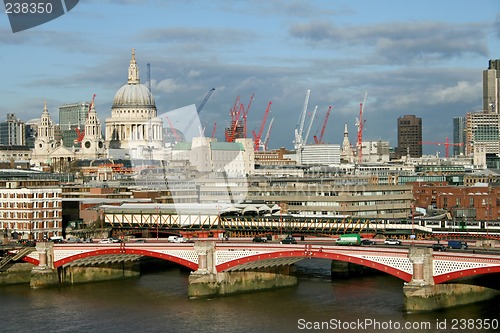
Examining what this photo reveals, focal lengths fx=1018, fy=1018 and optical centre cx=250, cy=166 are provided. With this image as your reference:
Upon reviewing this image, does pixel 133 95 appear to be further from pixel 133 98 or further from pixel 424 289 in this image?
pixel 424 289

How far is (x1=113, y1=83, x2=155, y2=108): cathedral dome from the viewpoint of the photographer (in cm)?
14438

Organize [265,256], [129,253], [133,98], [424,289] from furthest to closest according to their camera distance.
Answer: [133,98] → [129,253] → [265,256] → [424,289]

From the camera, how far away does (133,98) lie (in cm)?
14438

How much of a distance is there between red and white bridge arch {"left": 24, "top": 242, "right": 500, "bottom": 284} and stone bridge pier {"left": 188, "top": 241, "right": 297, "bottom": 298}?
92 millimetres

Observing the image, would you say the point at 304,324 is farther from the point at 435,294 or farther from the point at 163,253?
the point at 163,253

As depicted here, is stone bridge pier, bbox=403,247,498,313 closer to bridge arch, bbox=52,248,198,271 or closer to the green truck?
the green truck

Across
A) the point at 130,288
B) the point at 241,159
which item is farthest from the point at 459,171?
the point at 130,288

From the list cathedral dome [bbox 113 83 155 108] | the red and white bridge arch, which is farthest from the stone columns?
cathedral dome [bbox 113 83 155 108]

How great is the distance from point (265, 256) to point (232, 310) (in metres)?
3.65

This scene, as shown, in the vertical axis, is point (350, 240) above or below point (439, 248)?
above

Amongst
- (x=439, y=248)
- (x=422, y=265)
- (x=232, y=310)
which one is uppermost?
(x=439, y=248)

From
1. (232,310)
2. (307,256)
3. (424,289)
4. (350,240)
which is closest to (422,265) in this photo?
(424,289)

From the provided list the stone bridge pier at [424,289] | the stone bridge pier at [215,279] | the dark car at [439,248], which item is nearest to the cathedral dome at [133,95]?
the stone bridge pier at [215,279]

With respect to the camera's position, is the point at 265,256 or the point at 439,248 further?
the point at 265,256
